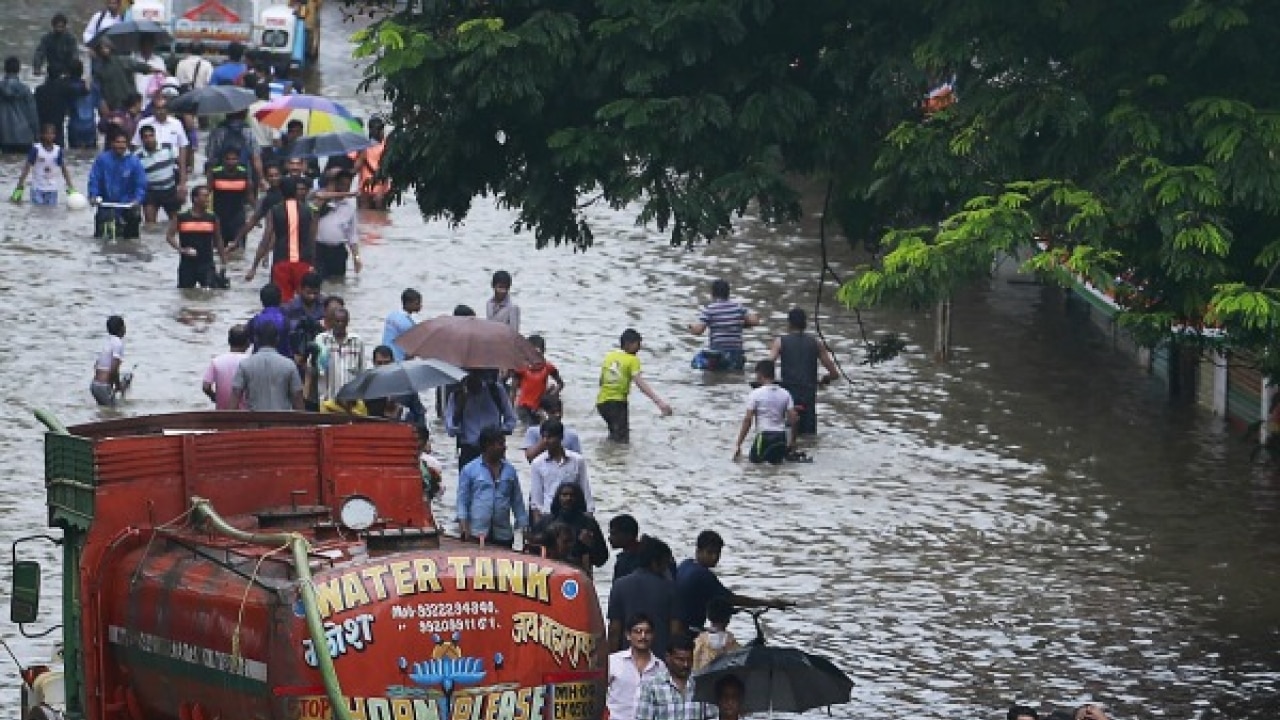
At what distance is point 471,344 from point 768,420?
3.27m

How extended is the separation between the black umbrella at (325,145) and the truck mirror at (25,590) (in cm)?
1885

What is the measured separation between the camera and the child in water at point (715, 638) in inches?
690

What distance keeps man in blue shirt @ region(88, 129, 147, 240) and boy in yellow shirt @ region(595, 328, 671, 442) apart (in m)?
9.14

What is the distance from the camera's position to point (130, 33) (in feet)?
144

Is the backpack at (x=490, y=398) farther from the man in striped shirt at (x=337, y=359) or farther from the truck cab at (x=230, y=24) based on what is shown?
the truck cab at (x=230, y=24)

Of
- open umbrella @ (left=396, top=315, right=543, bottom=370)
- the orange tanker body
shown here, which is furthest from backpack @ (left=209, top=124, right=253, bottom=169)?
the orange tanker body

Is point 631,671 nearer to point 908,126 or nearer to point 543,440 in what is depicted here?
point 908,126

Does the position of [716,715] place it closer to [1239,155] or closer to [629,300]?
[1239,155]

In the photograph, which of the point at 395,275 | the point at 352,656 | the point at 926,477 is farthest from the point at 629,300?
the point at 352,656

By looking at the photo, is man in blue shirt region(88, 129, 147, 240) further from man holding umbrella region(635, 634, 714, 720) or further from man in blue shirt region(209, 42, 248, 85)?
man holding umbrella region(635, 634, 714, 720)

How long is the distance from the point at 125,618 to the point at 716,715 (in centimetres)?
314

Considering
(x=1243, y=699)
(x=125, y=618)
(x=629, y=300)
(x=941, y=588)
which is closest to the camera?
(x=125, y=618)

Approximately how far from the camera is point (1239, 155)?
16.1 metres

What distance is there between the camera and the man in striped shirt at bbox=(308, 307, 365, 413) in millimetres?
25484
